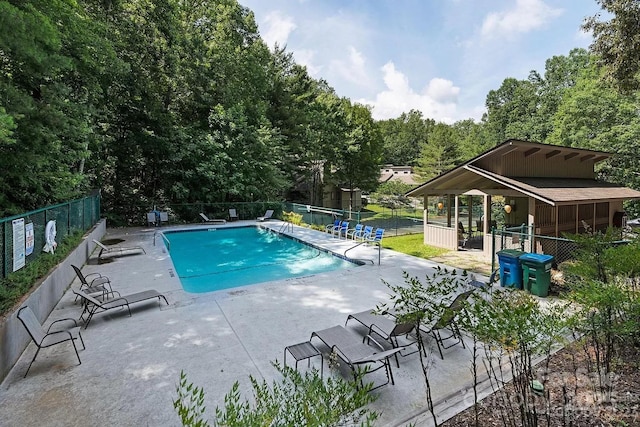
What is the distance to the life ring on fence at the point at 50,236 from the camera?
7176 millimetres

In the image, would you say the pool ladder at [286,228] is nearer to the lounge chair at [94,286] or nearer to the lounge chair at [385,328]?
the lounge chair at [94,286]

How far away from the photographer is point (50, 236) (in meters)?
7.40

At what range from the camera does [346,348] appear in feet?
13.6

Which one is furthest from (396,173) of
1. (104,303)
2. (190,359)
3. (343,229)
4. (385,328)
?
(190,359)

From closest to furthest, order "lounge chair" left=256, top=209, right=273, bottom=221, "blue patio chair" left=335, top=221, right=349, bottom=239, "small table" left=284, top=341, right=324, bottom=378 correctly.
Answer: "small table" left=284, top=341, right=324, bottom=378 → "blue patio chair" left=335, top=221, right=349, bottom=239 → "lounge chair" left=256, top=209, right=273, bottom=221

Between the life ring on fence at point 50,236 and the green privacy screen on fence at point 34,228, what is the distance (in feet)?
0.18

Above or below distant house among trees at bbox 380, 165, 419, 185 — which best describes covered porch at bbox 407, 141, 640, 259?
below

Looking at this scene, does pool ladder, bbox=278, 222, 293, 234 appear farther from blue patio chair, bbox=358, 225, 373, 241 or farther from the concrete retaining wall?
the concrete retaining wall

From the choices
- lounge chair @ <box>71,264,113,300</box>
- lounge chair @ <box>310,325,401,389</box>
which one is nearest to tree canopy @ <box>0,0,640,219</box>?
lounge chair @ <box>71,264,113,300</box>

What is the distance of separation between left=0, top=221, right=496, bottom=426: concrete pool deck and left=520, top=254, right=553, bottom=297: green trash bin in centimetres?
265

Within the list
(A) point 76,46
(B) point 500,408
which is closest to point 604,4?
(B) point 500,408

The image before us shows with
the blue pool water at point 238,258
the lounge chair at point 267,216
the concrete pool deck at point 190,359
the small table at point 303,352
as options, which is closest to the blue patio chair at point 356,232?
the blue pool water at point 238,258

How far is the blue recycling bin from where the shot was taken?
23.5 ft

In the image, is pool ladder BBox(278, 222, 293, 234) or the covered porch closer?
the covered porch
